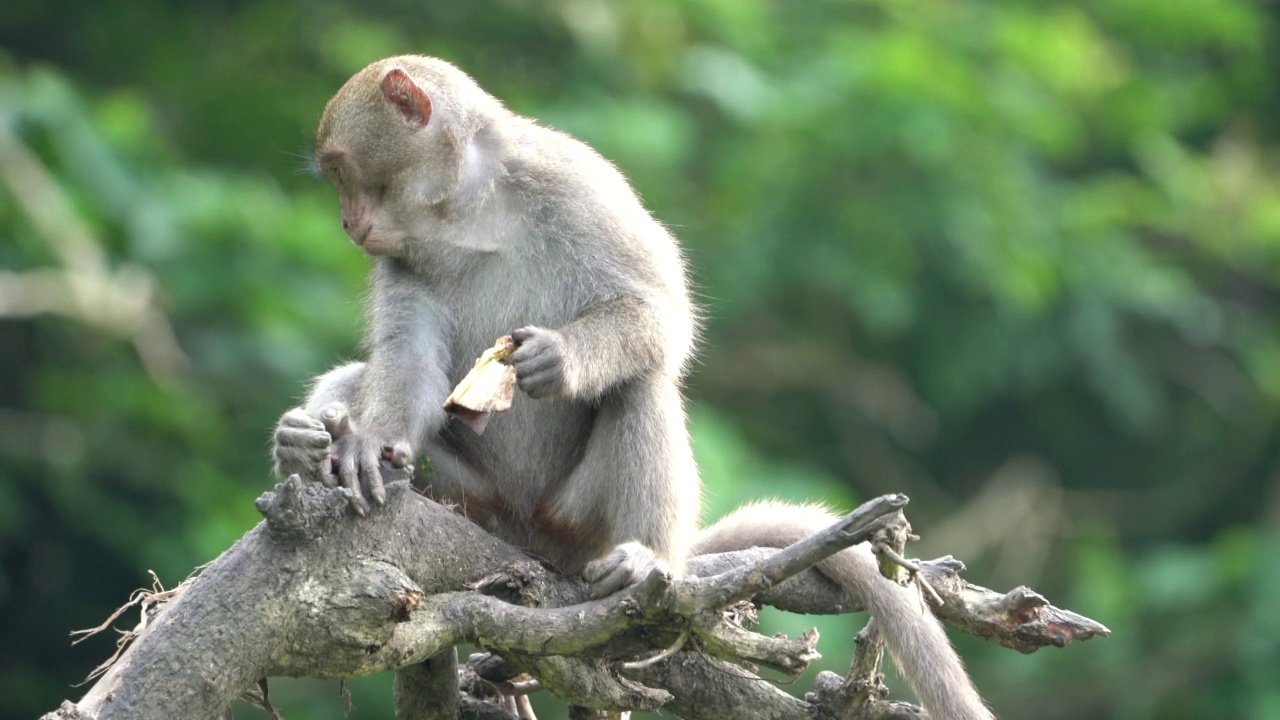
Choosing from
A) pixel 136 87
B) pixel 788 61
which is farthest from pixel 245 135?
pixel 788 61

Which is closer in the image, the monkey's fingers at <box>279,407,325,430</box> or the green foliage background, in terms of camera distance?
the monkey's fingers at <box>279,407,325,430</box>

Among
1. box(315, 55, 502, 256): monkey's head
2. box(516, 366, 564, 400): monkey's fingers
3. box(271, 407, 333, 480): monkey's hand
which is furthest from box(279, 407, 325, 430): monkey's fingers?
box(315, 55, 502, 256): monkey's head

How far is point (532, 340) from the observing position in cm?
565

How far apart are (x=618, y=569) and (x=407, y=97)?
7.57 feet

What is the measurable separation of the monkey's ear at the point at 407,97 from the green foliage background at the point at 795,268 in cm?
506

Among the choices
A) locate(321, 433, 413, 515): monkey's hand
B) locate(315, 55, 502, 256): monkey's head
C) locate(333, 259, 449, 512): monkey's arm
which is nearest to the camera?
locate(321, 433, 413, 515): monkey's hand

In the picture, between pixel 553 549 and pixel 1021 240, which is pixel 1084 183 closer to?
pixel 1021 240

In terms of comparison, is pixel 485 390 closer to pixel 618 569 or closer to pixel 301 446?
pixel 301 446

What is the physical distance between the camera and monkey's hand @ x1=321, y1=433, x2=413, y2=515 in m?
5.06

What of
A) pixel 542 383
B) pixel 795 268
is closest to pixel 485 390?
pixel 542 383

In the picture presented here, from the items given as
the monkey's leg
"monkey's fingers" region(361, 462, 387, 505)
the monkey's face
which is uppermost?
the monkey's face

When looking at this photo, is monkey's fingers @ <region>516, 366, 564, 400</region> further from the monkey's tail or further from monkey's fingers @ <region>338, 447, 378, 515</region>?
the monkey's tail

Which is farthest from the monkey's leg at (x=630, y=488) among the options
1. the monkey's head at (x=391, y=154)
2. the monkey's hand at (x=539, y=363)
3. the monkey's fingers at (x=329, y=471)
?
the monkey's head at (x=391, y=154)

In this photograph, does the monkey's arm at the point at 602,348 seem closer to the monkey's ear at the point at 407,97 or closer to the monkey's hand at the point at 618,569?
the monkey's hand at the point at 618,569
